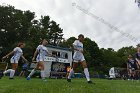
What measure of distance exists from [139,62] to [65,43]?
86.1 metres

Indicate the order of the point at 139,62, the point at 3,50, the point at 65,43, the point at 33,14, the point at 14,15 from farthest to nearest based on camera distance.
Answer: the point at 65,43, the point at 33,14, the point at 14,15, the point at 3,50, the point at 139,62

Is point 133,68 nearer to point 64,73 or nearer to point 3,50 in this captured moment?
point 64,73

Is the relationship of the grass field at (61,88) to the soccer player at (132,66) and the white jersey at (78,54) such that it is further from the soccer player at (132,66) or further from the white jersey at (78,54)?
the soccer player at (132,66)

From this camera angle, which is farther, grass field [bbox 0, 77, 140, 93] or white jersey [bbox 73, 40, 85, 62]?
white jersey [bbox 73, 40, 85, 62]

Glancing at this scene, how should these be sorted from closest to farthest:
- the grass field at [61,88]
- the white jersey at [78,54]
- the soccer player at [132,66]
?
1. the grass field at [61,88]
2. the white jersey at [78,54]
3. the soccer player at [132,66]

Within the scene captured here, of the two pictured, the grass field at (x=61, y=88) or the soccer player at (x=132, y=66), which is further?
the soccer player at (x=132, y=66)

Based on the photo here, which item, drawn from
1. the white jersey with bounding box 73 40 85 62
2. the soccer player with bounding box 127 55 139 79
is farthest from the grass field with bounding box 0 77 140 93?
the soccer player with bounding box 127 55 139 79

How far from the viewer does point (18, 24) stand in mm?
79875

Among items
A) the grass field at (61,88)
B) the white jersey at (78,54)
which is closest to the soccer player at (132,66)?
the white jersey at (78,54)

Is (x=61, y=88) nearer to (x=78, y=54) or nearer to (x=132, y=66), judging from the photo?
(x=78, y=54)

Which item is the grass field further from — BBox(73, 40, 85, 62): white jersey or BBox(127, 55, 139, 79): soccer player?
BBox(127, 55, 139, 79): soccer player

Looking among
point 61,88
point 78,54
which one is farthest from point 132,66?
point 61,88

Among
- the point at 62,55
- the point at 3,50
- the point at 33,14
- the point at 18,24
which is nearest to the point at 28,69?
the point at 62,55

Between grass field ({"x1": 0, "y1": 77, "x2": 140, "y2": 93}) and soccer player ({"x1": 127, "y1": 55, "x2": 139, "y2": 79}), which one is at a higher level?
soccer player ({"x1": 127, "y1": 55, "x2": 139, "y2": 79})
